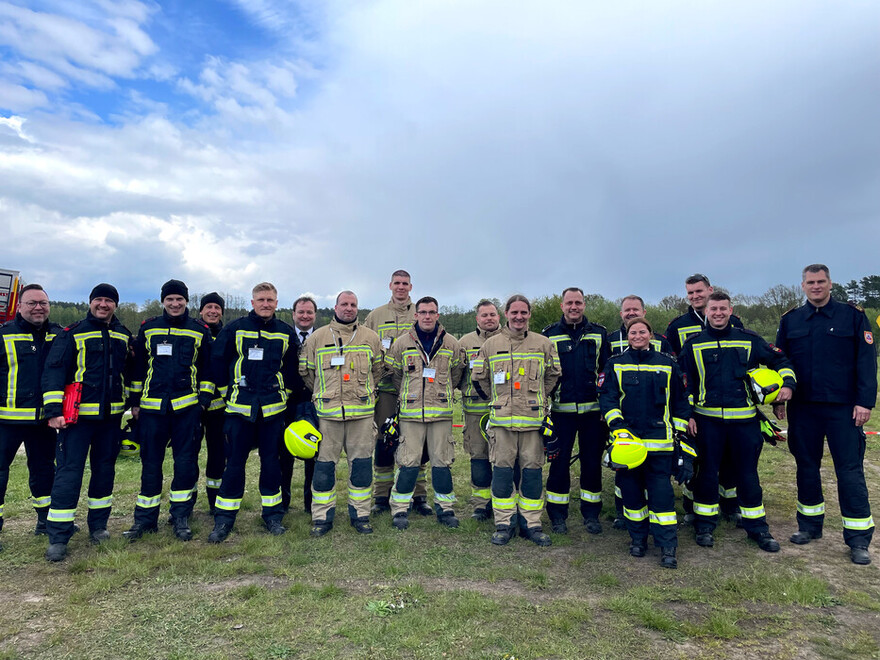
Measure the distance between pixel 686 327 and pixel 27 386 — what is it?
7266 mm

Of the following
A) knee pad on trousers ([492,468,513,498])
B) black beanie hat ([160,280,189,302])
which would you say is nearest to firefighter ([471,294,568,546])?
knee pad on trousers ([492,468,513,498])

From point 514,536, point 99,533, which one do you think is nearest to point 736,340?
point 514,536

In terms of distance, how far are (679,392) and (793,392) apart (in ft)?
4.74

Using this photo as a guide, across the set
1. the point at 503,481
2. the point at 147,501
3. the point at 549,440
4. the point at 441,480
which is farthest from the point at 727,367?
the point at 147,501

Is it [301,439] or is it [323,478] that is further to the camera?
[323,478]

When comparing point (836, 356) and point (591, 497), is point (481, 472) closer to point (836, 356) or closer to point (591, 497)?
point (591, 497)

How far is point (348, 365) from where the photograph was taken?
20.4 ft

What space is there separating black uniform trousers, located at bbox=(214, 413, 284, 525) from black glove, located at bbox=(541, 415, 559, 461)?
298cm

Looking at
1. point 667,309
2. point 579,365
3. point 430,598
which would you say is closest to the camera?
point 430,598

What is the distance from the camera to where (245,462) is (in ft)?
20.0

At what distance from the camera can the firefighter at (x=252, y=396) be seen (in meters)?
5.95

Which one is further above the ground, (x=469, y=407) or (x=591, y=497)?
(x=469, y=407)

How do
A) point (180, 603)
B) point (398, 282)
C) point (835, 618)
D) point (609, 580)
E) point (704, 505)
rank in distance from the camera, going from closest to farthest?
point (835, 618)
point (180, 603)
point (609, 580)
point (704, 505)
point (398, 282)

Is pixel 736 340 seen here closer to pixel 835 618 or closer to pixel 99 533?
pixel 835 618
